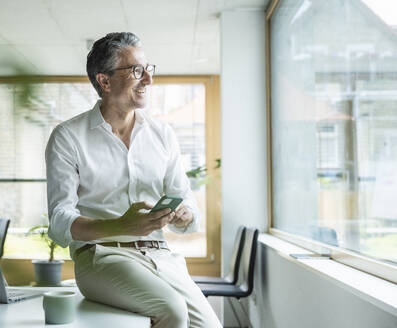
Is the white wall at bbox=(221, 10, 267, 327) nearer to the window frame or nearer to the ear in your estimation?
the window frame

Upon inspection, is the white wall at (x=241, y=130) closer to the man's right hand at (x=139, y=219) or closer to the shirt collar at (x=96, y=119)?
the shirt collar at (x=96, y=119)

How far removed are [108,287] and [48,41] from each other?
3565 millimetres

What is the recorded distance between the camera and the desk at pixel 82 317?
1.19 metres

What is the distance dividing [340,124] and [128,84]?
0.95 metres

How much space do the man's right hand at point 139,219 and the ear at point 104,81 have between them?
0.61 metres

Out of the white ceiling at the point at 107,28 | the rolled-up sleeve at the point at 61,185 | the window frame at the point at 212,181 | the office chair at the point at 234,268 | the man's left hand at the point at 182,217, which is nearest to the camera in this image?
the rolled-up sleeve at the point at 61,185

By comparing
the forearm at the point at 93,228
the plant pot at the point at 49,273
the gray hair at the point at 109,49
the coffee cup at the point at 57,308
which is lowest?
the plant pot at the point at 49,273

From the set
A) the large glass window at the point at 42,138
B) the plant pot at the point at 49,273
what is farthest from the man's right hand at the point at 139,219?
the large glass window at the point at 42,138

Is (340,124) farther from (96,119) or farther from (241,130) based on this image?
(241,130)

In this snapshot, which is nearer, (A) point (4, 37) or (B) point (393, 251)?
(B) point (393, 251)

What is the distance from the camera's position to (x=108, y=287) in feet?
4.72

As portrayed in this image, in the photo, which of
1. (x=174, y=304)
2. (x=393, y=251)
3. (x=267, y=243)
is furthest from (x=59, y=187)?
(x=267, y=243)

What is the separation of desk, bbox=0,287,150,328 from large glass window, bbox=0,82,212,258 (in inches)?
161

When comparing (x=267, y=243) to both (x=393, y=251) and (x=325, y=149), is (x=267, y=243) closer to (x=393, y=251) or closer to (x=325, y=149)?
(x=325, y=149)
